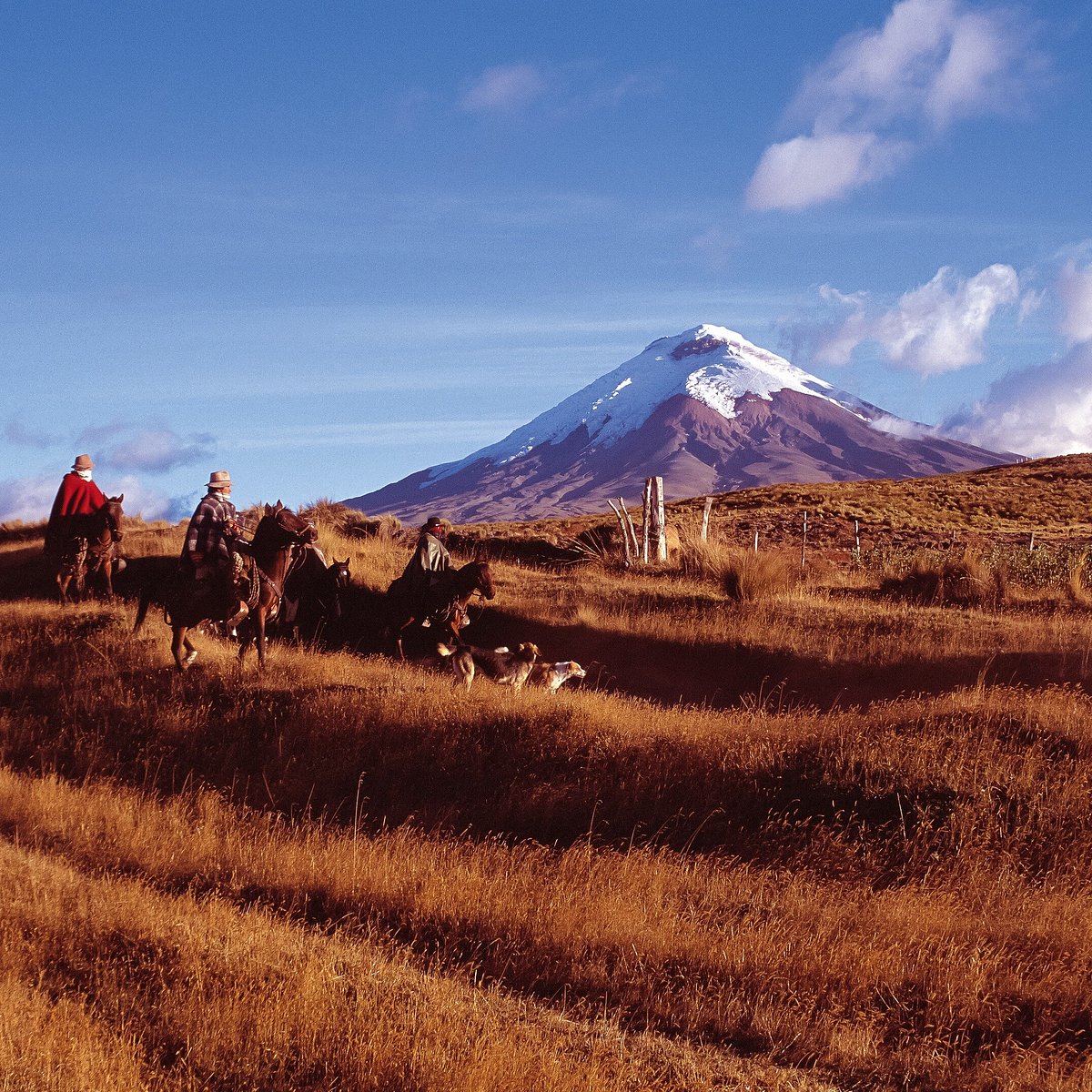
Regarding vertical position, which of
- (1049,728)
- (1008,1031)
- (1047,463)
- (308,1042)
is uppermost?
(1047,463)

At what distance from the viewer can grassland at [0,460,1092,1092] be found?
20.4ft

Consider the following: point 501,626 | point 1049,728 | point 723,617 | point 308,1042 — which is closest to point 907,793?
point 1049,728

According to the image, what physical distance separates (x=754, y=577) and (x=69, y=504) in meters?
12.6

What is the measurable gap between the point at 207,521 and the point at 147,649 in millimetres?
2066

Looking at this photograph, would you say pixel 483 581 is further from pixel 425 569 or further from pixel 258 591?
pixel 258 591

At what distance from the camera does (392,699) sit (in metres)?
13.5

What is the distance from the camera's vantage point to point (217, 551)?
16.2 meters

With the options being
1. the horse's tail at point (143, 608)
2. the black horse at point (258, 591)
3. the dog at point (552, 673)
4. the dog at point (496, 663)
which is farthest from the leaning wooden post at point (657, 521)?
the horse's tail at point (143, 608)

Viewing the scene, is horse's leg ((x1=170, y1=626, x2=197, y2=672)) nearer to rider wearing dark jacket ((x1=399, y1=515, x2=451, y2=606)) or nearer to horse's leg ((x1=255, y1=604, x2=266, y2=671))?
horse's leg ((x1=255, y1=604, x2=266, y2=671))

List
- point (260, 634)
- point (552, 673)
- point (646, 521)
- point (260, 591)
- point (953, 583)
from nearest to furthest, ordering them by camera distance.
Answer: point (260, 634)
point (260, 591)
point (552, 673)
point (953, 583)
point (646, 521)

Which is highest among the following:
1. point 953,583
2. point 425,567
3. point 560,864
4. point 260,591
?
point 425,567

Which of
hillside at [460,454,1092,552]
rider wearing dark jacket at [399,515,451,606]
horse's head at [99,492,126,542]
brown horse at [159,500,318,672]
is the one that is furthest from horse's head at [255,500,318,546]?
hillside at [460,454,1092,552]

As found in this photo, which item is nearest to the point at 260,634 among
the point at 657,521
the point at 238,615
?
the point at 238,615

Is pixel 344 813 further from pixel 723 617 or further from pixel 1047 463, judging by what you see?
pixel 1047 463
